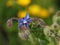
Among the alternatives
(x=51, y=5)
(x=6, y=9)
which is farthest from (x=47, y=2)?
(x=6, y=9)

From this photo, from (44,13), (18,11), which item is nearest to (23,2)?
(18,11)

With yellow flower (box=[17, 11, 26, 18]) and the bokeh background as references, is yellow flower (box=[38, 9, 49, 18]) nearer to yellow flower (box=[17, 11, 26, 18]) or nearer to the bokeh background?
the bokeh background

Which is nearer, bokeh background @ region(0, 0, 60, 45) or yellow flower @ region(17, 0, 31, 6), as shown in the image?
bokeh background @ region(0, 0, 60, 45)

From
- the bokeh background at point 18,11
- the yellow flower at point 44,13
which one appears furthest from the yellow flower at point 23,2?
the yellow flower at point 44,13

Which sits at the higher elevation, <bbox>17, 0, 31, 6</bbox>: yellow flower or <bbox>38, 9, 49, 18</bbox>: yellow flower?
<bbox>17, 0, 31, 6</bbox>: yellow flower

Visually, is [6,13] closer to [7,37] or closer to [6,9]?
[6,9]

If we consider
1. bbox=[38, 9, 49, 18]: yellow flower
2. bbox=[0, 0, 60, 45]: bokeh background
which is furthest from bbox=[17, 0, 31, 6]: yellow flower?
bbox=[38, 9, 49, 18]: yellow flower

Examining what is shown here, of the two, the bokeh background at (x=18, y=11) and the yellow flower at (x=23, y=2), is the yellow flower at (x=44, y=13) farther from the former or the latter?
the yellow flower at (x=23, y=2)

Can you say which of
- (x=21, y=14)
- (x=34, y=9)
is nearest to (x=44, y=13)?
(x=34, y=9)

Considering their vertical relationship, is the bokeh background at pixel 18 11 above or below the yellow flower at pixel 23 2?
below

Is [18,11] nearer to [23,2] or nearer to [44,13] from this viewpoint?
[23,2]

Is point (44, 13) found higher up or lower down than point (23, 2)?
lower down
